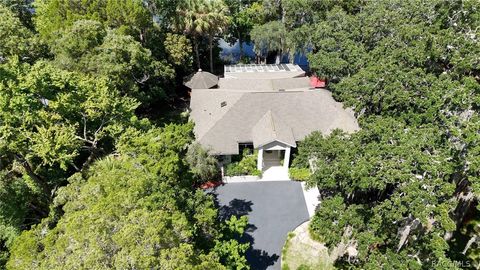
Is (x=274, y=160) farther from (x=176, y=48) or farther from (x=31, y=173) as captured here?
(x=31, y=173)

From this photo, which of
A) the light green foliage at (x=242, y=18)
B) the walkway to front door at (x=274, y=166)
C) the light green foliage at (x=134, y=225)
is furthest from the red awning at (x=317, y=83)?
the light green foliage at (x=134, y=225)

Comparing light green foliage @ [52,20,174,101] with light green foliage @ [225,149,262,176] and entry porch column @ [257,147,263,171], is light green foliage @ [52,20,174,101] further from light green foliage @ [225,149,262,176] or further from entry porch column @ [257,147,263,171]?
entry porch column @ [257,147,263,171]

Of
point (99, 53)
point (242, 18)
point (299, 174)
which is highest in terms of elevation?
point (242, 18)

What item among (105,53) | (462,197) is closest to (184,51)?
(105,53)

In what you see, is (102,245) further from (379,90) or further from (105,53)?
(379,90)

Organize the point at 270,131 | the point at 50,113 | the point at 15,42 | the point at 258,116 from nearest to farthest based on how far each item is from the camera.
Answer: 1. the point at 50,113
2. the point at 15,42
3. the point at 270,131
4. the point at 258,116

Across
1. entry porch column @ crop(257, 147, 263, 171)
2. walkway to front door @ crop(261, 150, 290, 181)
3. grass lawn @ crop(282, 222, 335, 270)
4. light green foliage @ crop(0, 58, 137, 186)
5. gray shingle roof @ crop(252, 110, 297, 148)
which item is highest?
light green foliage @ crop(0, 58, 137, 186)

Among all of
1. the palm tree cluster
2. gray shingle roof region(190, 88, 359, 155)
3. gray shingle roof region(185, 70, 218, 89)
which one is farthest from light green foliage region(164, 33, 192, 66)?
gray shingle roof region(190, 88, 359, 155)

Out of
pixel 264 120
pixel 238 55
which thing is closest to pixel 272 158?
pixel 264 120
